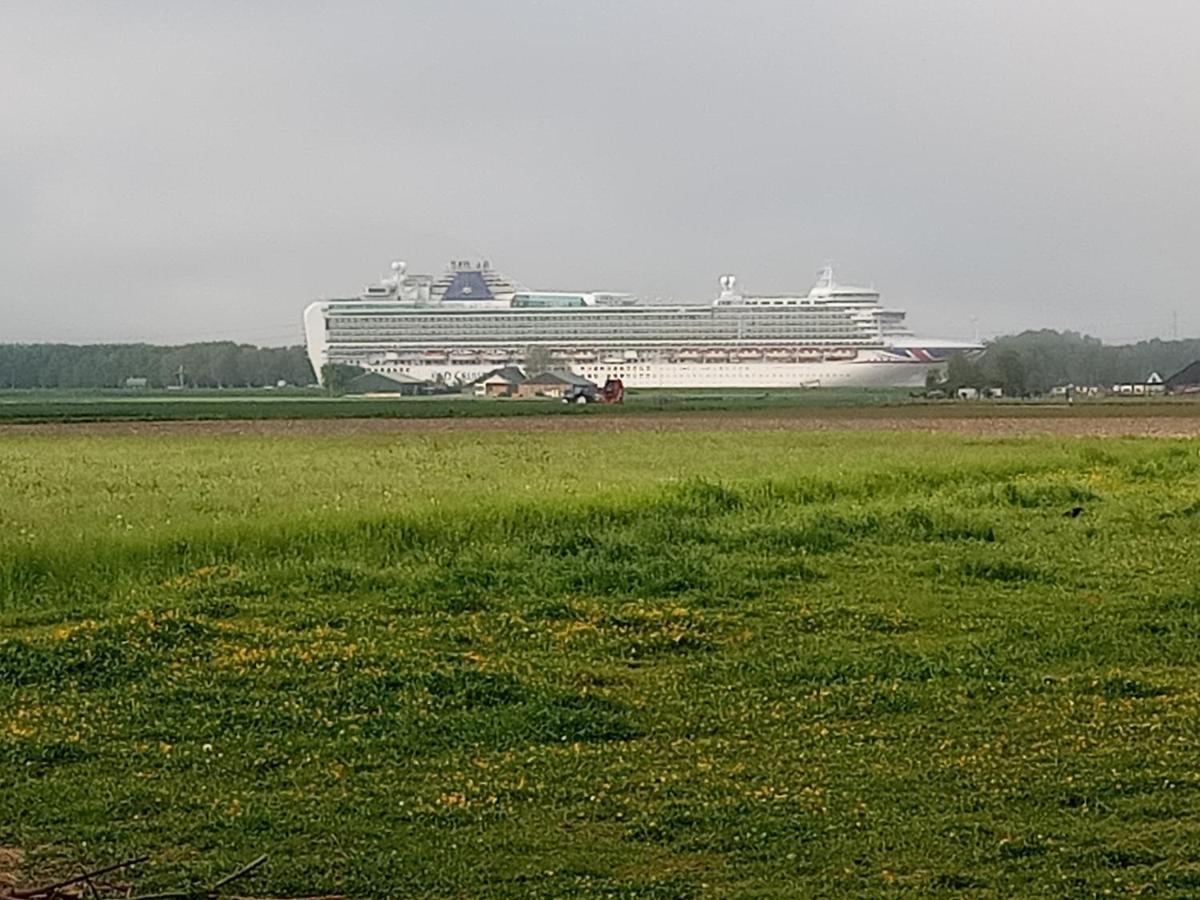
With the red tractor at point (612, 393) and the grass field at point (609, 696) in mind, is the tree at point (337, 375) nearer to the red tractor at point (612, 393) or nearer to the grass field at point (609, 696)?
the red tractor at point (612, 393)

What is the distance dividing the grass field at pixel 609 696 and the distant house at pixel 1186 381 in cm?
8978

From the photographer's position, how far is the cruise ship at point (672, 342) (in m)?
124

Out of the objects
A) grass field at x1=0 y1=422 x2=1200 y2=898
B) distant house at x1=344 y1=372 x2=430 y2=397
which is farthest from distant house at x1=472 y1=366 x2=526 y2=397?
grass field at x1=0 y1=422 x2=1200 y2=898

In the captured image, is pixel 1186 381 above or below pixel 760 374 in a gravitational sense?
below

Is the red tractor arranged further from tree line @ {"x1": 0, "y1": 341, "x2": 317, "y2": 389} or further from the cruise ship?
tree line @ {"x1": 0, "y1": 341, "x2": 317, "y2": 389}

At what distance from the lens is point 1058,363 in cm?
12588

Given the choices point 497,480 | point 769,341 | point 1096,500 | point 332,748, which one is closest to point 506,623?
point 332,748

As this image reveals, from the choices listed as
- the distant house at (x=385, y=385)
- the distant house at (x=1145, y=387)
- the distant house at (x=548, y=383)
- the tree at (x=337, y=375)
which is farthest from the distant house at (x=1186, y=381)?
the tree at (x=337, y=375)

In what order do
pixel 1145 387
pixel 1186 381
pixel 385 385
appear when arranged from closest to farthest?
1. pixel 1186 381
2. pixel 1145 387
3. pixel 385 385

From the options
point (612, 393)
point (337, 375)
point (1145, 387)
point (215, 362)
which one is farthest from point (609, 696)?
point (215, 362)

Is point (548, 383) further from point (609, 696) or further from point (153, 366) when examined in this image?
point (609, 696)

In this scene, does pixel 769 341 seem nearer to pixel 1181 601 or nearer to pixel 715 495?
pixel 715 495

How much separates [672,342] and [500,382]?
14.4 m

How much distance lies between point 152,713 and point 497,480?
52.1ft
